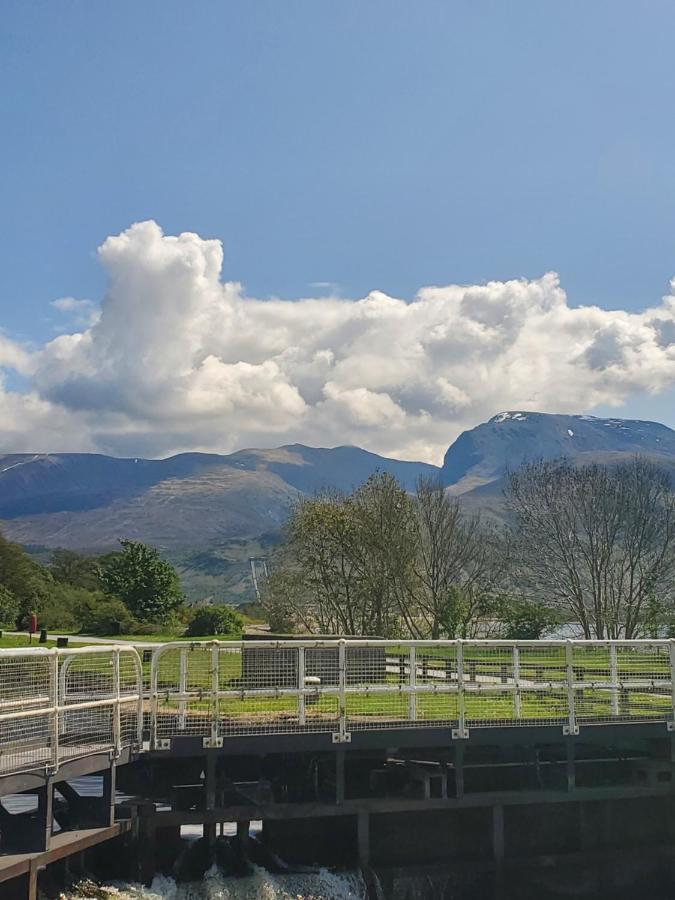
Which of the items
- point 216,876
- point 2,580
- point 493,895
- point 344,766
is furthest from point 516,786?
point 2,580

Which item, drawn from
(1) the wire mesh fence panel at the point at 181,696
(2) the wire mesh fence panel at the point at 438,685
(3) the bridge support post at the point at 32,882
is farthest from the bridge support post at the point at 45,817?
(2) the wire mesh fence panel at the point at 438,685

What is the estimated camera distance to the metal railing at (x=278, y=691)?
52.6 ft

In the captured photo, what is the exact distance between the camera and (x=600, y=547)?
5106 centimetres

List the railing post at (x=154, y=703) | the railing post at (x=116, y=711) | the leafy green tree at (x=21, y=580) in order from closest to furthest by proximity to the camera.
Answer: the railing post at (x=116, y=711), the railing post at (x=154, y=703), the leafy green tree at (x=21, y=580)

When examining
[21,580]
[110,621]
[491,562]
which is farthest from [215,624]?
[21,580]

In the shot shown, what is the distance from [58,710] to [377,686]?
20.8ft

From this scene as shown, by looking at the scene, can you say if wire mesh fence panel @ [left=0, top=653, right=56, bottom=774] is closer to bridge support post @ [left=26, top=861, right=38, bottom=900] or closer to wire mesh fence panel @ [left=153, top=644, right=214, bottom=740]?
bridge support post @ [left=26, top=861, right=38, bottom=900]

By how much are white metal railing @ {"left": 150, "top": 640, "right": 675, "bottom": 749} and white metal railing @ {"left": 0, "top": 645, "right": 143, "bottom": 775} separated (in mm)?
792

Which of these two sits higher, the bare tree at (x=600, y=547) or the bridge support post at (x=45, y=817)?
the bare tree at (x=600, y=547)

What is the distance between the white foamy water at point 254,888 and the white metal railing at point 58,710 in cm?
252

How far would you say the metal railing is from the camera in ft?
52.6

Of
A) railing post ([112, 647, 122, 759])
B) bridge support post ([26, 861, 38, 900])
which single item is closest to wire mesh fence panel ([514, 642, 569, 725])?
railing post ([112, 647, 122, 759])

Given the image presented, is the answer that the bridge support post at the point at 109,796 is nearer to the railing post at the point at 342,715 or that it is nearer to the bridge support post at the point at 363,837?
Answer: the railing post at the point at 342,715

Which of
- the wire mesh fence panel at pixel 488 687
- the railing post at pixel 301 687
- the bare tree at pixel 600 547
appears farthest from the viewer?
the bare tree at pixel 600 547
